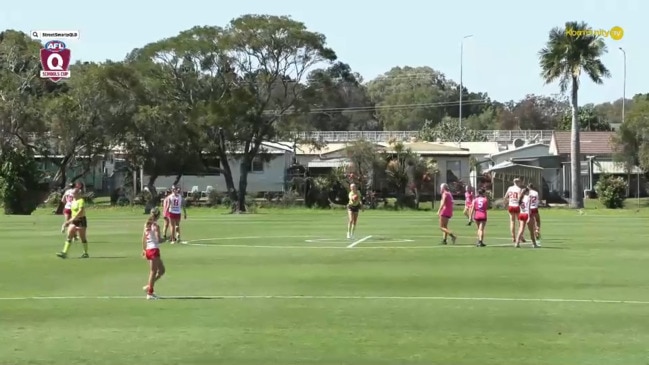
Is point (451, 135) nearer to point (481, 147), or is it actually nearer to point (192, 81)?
point (481, 147)

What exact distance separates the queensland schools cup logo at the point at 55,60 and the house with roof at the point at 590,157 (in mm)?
41894

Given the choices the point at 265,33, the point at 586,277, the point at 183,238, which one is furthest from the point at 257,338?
the point at 265,33

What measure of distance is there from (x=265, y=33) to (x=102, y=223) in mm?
23783

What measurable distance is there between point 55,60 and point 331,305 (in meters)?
64.8

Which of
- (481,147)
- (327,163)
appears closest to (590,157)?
(481,147)

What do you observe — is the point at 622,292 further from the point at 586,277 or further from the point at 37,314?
the point at 37,314

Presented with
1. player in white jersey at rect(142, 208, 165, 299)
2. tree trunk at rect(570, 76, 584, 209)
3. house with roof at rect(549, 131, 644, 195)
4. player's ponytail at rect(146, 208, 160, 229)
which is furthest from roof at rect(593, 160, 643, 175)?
player in white jersey at rect(142, 208, 165, 299)

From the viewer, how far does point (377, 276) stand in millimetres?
21672

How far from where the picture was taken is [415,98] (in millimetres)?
162000

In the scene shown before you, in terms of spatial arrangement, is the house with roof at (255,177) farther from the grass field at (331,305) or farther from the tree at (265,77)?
the grass field at (331,305)

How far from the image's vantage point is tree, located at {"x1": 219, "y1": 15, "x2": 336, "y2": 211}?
6844 cm

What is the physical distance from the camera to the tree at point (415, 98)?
15950 centimetres

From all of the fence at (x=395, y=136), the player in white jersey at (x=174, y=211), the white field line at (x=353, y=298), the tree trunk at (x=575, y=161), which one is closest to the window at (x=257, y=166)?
the fence at (x=395, y=136)

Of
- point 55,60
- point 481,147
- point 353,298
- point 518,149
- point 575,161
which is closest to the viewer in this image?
point 353,298
